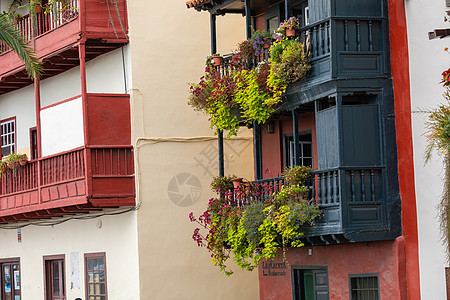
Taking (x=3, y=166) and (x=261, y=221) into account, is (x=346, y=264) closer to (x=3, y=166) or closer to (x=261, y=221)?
(x=261, y=221)

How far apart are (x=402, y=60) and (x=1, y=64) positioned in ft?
43.8

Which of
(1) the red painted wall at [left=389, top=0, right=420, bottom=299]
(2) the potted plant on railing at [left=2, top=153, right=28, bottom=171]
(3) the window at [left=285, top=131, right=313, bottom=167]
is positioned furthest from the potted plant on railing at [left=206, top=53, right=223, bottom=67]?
(2) the potted plant on railing at [left=2, top=153, right=28, bottom=171]

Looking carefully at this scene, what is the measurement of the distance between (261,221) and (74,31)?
7361 millimetres

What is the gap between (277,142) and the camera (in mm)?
21141

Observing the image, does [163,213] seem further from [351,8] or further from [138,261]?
[351,8]

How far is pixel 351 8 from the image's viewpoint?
690 inches

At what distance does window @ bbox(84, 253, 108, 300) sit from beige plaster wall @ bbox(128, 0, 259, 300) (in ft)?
5.97

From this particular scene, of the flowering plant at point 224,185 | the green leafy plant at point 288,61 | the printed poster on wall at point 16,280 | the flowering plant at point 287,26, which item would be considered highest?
the flowering plant at point 287,26

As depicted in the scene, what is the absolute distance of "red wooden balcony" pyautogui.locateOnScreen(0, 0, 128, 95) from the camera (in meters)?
22.1

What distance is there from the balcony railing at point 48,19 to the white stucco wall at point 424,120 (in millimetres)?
9116

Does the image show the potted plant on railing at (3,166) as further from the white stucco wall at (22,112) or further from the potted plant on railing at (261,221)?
the potted plant on railing at (261,221)

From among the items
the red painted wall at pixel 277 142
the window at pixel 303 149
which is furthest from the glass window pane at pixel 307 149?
the red painted wall at pixel 277 142

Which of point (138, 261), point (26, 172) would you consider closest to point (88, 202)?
point (138, 261)

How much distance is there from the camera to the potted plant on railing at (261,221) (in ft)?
57.9
